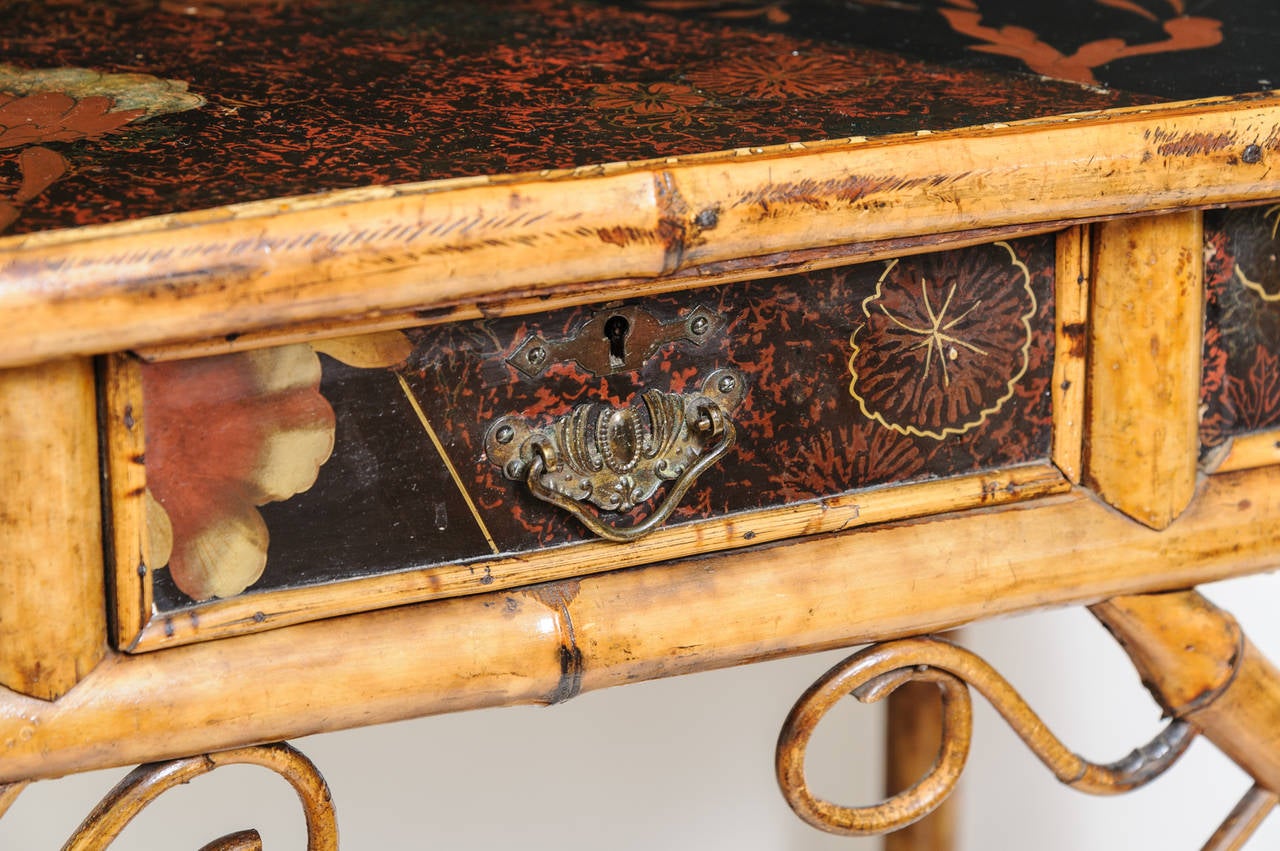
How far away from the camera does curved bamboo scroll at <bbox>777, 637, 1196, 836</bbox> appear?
72cm

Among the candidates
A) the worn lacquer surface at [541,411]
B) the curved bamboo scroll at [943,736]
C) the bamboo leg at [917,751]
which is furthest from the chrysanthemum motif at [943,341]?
the bamboo leg at [917,751]

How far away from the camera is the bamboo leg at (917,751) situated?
1.19 meters

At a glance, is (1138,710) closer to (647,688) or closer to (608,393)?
(647,688)

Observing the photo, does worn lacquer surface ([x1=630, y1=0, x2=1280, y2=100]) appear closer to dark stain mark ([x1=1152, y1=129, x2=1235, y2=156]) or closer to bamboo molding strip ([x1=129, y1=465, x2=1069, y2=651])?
dark stain mark ([x1=1152, y1=129, x2=1235, y2=156])

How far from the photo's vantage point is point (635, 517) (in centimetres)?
67

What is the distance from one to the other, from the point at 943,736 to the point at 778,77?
0.30 metres

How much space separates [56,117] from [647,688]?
71 cm

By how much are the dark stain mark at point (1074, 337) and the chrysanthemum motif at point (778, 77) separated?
0.45 feet

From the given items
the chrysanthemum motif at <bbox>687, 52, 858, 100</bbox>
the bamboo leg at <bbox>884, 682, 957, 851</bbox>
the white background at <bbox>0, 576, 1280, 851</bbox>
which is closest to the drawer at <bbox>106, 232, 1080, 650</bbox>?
the chrysanthemum motif at <bbox>687, 52, 858, 100</bbox>

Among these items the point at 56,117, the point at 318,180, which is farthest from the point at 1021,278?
the point at 56,117

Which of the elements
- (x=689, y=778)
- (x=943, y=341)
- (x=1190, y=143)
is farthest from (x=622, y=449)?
(x=689, y=778)

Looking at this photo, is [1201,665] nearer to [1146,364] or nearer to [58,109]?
[1146,364]


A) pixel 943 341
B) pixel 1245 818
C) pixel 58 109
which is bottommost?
pixel 1245 818

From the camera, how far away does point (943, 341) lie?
0.69 m
